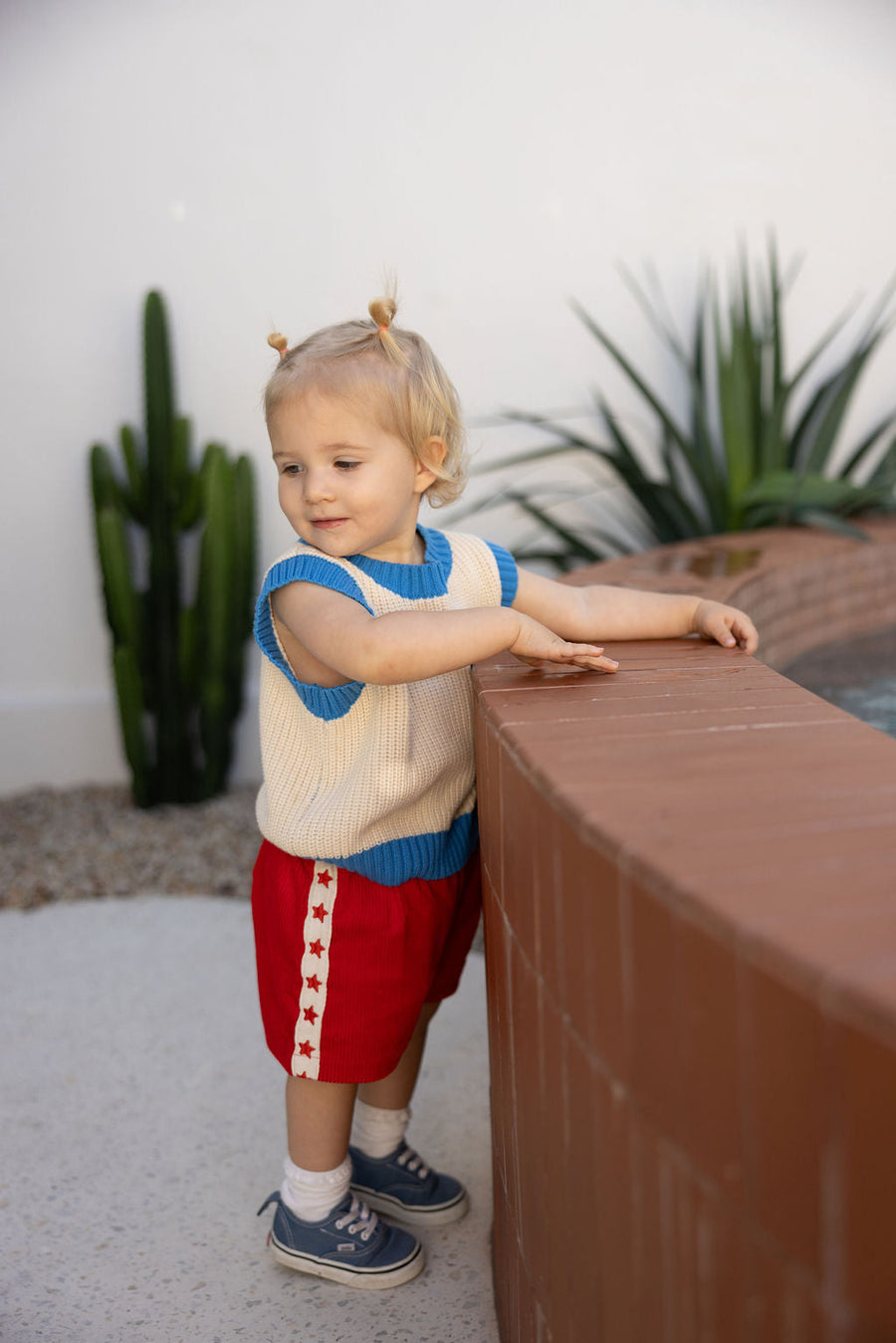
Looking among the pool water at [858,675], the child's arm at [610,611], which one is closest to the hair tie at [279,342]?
the child's arm at [610,611]

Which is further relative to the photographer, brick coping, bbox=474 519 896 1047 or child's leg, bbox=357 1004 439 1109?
child's leg, bbox=357 1004 439 1109

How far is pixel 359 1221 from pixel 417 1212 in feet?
0.44

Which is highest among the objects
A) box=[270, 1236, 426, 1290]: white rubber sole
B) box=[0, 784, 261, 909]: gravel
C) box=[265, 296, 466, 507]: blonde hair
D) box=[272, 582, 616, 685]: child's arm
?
box=[265, 296, 466, 507]: blonde hair

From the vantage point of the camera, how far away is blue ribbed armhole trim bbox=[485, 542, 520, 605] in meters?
1.64

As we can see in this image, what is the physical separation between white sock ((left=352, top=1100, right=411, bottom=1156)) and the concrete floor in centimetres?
14

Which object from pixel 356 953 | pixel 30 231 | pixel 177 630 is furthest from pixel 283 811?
pixel 30 231

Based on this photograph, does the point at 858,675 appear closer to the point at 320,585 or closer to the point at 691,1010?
the point at 320,585

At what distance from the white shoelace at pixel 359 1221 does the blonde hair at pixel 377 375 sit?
1.03 m

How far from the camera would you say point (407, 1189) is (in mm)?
1672

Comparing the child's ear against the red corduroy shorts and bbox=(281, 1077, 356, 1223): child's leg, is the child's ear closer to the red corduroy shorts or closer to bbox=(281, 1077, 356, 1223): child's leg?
the red corduroy shorts

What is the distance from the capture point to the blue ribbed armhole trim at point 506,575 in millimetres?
1643

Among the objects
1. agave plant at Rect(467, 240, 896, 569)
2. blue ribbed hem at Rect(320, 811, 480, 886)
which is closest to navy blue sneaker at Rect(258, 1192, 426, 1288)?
blue ribbed hem at Rect(320, 811, 480, 886)

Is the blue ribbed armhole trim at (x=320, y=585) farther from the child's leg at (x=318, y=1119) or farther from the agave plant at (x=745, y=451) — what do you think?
the agave plant at (x=745, y=451)

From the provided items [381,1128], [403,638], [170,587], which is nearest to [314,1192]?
[381,1128]
